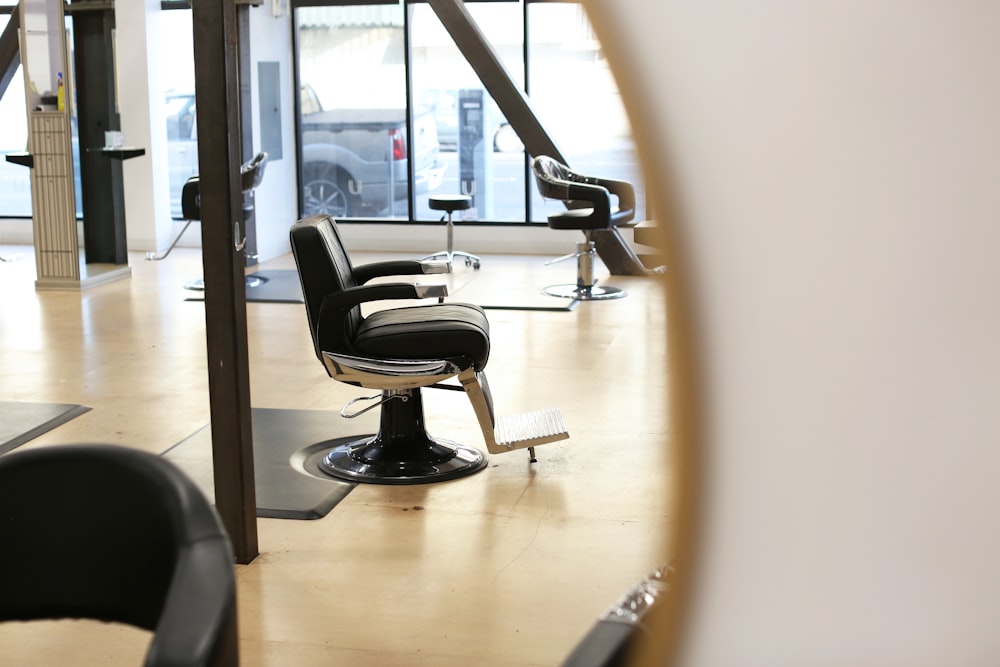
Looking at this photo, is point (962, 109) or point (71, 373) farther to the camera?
point (71, 373)

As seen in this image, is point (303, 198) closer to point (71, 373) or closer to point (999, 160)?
point (71, 373)

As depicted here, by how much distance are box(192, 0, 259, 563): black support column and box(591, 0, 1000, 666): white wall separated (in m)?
1.74

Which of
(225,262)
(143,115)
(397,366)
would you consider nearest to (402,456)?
(397,366)

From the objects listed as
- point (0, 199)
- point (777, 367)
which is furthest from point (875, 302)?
point (0, 199)

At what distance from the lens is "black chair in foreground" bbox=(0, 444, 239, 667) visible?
5.10ft

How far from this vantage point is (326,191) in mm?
10398

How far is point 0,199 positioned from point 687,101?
1102 cm

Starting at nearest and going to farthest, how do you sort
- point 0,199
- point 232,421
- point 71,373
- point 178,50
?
point 232,421 < point 71,373 < point 178,50 < point 0,199

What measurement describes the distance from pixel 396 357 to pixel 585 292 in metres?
4.00

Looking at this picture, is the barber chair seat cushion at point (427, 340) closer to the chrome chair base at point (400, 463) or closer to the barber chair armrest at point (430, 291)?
the barber chair armrest at point (430, 291)

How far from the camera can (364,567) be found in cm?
304

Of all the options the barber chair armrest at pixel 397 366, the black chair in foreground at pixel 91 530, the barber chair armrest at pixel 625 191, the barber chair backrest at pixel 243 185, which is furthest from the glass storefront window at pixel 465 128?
the black chair in foreground at pixel 91 530

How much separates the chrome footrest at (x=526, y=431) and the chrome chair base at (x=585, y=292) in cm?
333

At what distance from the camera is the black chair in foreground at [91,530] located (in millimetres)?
1554
